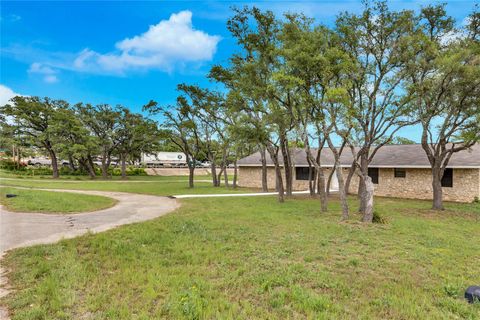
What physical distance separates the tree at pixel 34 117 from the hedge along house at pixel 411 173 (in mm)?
28569

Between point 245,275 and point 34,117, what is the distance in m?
37.5

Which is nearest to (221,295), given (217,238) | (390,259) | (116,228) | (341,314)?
(341,314)

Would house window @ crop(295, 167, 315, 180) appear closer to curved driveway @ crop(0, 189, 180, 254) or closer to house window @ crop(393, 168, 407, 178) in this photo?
house window @ crop(393, 168, 407, 178)

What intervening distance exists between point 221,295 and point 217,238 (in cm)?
297

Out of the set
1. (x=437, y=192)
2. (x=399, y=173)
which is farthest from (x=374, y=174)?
(x=437, y=192)

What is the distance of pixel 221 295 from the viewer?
370 cm

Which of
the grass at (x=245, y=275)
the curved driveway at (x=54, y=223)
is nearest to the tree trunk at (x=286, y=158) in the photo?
the curved driveway at (x=54, y=223)

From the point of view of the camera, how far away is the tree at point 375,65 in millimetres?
9742

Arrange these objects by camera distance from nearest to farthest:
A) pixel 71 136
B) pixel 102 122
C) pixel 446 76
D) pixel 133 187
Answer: pixel 446 76 → pixel 133 187 → pixel 71 136 → pixel 102 122

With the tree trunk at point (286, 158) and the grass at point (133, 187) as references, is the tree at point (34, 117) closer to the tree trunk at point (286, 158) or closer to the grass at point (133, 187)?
the grass at point (133, 187)

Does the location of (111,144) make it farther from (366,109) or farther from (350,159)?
(366,109)

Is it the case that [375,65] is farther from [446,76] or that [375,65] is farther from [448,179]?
[448,179]

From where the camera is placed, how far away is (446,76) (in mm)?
9859

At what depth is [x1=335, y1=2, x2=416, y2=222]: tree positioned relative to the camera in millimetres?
9742
